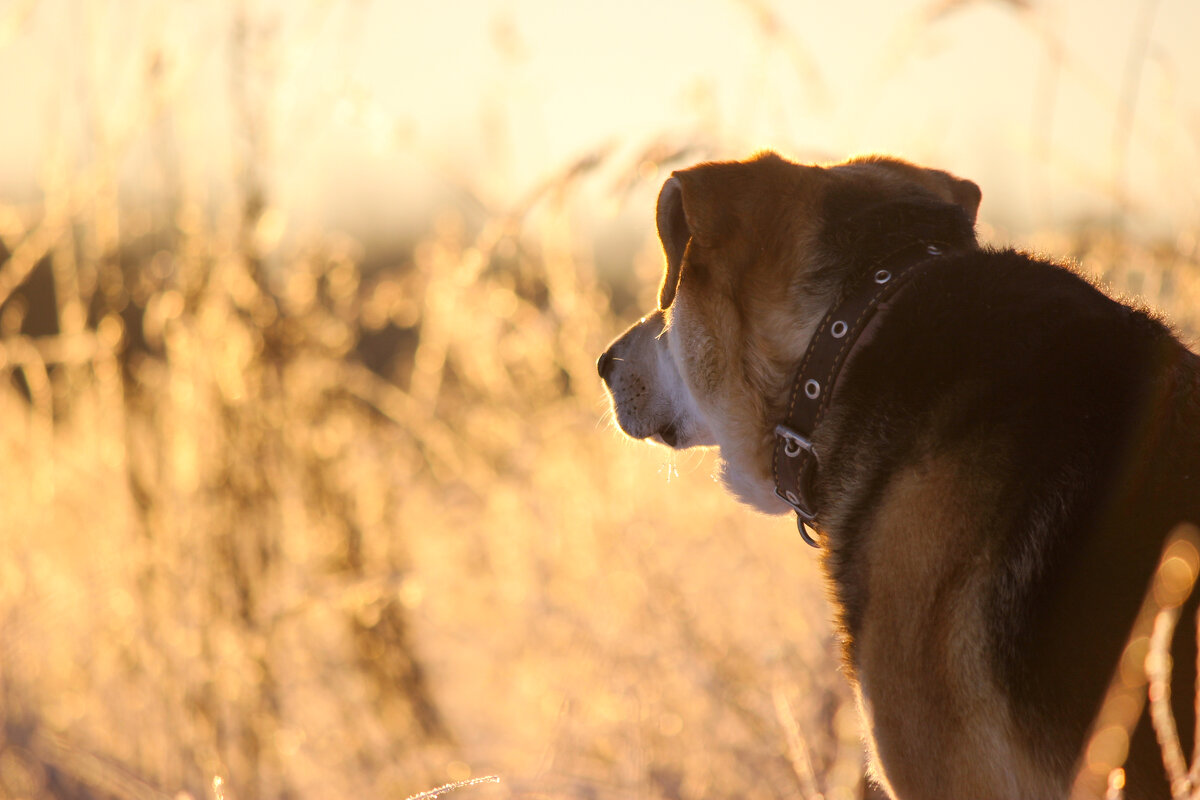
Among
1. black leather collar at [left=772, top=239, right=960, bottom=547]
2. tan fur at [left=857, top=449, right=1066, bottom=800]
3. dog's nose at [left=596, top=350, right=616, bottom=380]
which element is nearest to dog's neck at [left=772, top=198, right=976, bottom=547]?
black leather collar at [left=772, top=239, right=960, bottom=547]

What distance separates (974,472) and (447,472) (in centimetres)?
425

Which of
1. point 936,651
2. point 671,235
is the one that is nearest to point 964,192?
point 671,235

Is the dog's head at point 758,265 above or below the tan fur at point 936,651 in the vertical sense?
above

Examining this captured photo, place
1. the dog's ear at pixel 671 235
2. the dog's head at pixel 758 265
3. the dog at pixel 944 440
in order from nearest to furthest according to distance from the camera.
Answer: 1. the dog at pixel 944 440
2. the dog's head at pixel 758 265
3. the dog's ear at pixel 671 235

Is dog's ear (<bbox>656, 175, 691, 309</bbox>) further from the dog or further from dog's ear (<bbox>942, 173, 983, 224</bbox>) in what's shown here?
dog's ear (<bbox>942, 173, 983, 224</bbox>)

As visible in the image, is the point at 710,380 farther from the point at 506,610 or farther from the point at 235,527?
the point at 506,610

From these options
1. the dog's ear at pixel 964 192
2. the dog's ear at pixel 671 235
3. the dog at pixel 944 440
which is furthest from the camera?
the dog's ear at pixel 964 192

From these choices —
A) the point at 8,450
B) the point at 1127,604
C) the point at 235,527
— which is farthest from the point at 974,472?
the point at 8,450

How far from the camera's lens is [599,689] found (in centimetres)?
408

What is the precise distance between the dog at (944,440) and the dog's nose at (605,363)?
37 cm

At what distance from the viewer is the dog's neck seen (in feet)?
7.41

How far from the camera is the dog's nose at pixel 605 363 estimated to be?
2.97 m

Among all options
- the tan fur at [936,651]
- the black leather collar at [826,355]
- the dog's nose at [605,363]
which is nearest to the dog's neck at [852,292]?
the black leather collar at [826,355]

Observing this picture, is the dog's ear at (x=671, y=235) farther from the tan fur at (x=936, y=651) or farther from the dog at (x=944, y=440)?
the tan fur at (x=936, y=651)
